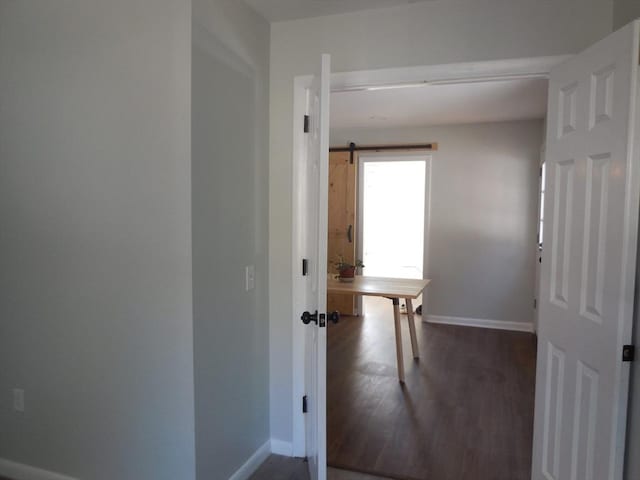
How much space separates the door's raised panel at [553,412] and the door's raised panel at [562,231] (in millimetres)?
250

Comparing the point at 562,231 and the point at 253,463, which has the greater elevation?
the point at 562,231

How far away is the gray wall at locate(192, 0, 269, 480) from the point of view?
1950 millimetres

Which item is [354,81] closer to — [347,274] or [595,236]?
[595,236]

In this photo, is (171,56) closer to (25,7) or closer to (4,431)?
(25,7)

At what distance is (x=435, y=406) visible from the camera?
3.33 metres

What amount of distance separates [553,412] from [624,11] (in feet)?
5.55

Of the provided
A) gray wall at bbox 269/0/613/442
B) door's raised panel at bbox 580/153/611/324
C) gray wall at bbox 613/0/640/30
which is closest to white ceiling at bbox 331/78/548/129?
gray wall at bbox 269/0/613/442

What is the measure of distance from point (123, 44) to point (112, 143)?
0.42 metres

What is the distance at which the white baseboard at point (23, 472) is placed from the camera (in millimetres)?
2279

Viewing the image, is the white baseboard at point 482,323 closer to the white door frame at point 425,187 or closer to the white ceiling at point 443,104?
the white door frame at point 425,187

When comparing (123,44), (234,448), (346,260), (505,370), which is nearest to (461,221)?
(346,260)

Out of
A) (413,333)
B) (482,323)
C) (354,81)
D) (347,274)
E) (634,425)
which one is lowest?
(482,323)

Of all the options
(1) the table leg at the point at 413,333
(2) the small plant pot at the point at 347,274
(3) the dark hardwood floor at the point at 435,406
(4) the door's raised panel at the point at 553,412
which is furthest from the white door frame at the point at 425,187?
(4) the door's raised panel at the point at 553,412

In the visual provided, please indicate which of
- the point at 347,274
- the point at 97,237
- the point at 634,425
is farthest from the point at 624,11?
the point at 347,274
